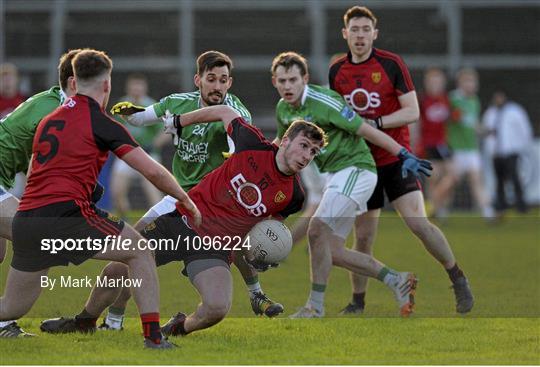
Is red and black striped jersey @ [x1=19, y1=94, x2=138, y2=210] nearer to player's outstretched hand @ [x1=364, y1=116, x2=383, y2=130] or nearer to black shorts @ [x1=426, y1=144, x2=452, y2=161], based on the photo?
player's outstretched hand @ [x1=364, y1=116, x2=383, y2=130]

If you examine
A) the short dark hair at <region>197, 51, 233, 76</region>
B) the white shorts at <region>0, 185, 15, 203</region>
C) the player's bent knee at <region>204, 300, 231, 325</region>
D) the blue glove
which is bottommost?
the player's bent knee at <region>204, 300, 231, 325</region>

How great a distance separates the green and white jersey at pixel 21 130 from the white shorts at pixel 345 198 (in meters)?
2.18

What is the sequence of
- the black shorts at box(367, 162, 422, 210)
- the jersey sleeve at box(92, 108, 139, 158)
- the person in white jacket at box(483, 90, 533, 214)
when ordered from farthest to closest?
the person in white jacket at box(483, 90, 533, 214)
the black shorts at box(367, 162, 422, 210)
the jersey sleeve at box(92, 108, 139, 158)

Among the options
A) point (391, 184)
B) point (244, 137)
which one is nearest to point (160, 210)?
point (244, 137)

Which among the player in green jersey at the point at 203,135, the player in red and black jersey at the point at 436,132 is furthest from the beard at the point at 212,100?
the player in red and black jersey at the point at 436,132

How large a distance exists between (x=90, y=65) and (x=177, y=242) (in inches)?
54.8

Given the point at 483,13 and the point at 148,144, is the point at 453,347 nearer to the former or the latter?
the point at 148,144

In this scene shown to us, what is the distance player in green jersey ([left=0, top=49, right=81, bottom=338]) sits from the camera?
728 cm

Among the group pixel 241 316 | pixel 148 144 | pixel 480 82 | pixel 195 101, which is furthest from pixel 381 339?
pixel 480 82

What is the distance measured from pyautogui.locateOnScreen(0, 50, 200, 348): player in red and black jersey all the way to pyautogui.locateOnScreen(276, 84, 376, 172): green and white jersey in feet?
7.32

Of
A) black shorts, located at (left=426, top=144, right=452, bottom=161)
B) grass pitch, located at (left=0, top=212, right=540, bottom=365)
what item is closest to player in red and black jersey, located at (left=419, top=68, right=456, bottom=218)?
black shorts, located at (left=426, top=144, right=452, bottom=161)

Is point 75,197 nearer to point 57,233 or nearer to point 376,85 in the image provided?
point 57,233

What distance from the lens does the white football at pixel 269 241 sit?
7.29 meters

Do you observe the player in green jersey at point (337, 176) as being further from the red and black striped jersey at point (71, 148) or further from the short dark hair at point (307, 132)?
the red and black striped jersey at point (71, 148)
